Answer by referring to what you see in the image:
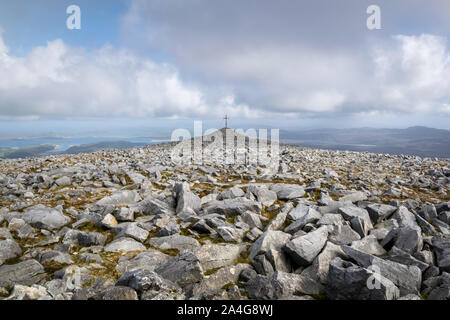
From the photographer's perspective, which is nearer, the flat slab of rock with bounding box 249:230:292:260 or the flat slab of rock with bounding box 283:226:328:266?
the flat slab of rock with bounding box 283:226:328:266

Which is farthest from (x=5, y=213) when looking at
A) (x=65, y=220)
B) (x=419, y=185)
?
(x=419, y=185)

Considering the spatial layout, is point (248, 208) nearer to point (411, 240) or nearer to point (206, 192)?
point (206, 192)

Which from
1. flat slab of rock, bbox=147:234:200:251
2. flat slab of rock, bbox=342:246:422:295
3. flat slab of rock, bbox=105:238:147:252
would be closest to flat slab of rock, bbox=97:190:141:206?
flat slab of rock, bbox=105:238:147:252

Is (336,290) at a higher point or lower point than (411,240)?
lower

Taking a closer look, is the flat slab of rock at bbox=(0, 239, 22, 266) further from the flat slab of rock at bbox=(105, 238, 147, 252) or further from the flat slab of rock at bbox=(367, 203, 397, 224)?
the flat slab of rock at bbox=(367, 203, 397, 224)

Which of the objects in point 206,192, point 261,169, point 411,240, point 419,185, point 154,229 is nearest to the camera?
point 411,240

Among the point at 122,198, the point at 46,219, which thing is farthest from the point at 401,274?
the point at 122,198

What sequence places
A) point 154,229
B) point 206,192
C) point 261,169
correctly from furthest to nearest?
point 261,169
point 206,192
point 154,229
